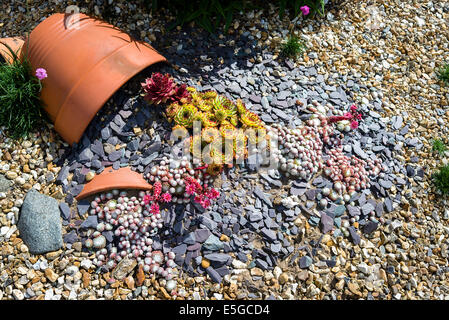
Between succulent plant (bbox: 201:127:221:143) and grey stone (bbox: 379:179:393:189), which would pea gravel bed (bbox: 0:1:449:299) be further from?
succulent plant (bbox: 201:127:221:143)

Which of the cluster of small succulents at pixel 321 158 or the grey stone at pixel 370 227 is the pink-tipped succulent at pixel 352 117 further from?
the grey stone at pixel 370 227

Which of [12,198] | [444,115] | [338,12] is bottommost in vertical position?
[12,198]

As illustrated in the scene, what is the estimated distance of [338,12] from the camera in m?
4.34

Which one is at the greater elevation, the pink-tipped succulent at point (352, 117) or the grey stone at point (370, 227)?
the pink-tipped succulent at point (352, 117)

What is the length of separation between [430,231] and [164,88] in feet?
8.65

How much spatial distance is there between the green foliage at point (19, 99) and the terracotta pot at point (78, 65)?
10 cm

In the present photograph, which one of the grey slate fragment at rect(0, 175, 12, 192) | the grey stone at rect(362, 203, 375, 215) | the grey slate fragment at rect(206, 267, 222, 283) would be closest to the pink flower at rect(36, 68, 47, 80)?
the grey slate fragment at rect(0, 175, 12, 192)

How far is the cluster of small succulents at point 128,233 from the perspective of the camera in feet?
8.75

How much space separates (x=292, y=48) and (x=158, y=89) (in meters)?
1.58

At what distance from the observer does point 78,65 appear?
2.90 meters

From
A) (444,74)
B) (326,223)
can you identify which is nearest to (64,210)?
(326,223)

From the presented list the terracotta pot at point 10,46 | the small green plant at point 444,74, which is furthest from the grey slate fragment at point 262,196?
the small green plant at point 444,74

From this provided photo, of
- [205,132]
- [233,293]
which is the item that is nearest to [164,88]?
[205,132]
